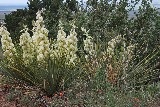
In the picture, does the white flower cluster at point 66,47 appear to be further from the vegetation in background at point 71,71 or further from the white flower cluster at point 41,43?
the white flower cluster at point 41,43

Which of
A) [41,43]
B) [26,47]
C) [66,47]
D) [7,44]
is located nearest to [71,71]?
[66,47]

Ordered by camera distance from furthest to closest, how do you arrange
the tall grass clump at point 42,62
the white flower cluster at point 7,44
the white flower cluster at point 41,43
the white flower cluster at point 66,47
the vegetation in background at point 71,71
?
the white flower cluster at point 7,44 → the white flower cluster at point 66,47 → the white flower cluster at point 41,43 → the tall grass clump at point 42,62 → the vegetation in background at point 71,71

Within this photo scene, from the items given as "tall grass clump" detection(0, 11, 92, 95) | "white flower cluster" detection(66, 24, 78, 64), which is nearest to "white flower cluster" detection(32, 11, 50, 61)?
"tall grass clump" detection(0, 11, 92, 95)

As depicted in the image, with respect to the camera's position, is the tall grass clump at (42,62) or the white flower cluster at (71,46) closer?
the tall grass clump at (42,62)

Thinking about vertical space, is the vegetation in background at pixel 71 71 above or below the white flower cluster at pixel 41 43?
below

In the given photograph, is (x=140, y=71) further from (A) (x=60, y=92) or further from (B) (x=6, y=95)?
(B) (x=6, y=95)

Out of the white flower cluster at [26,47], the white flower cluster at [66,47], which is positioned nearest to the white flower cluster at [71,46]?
the white flower cluster at [66,47]

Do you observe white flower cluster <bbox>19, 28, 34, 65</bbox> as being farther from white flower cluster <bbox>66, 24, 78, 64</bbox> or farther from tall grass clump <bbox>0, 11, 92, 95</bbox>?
white flower cluster <bbox>66, 24, 78, 64</bbox>

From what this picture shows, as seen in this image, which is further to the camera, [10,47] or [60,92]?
[10,47]

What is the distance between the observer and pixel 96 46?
32.2 ft

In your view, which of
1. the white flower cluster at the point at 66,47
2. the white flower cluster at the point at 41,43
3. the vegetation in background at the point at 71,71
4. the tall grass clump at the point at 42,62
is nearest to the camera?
the vegetation in background at the point at 71,71

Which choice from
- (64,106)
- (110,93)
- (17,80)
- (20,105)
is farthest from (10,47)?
(110,93)

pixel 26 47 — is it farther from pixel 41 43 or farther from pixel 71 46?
pixel 71 46

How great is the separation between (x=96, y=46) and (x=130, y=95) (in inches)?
108
